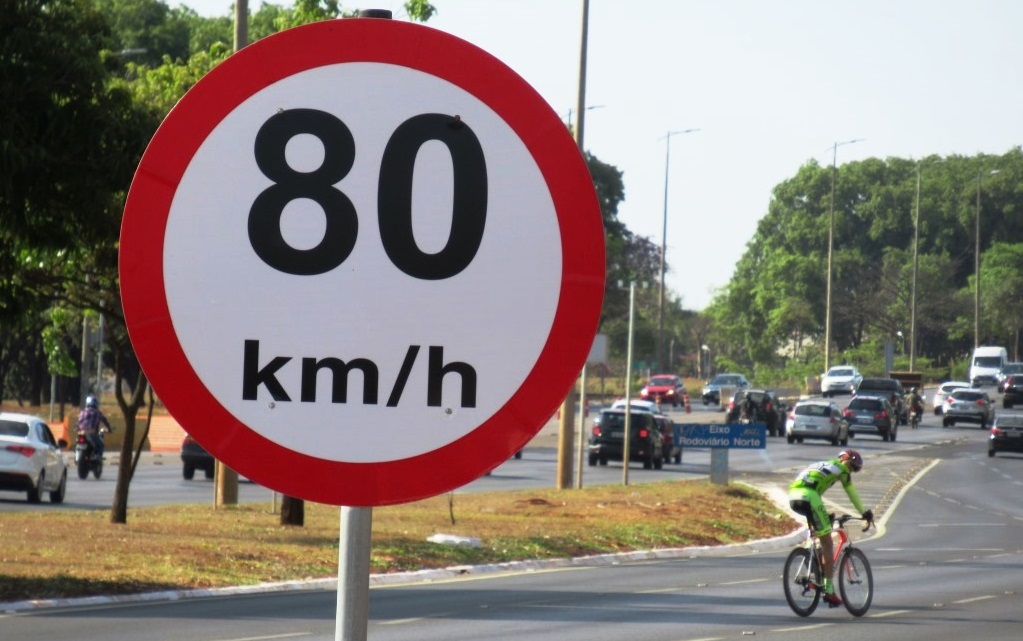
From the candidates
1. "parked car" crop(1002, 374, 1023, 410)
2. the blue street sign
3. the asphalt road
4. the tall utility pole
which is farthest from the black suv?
the asphalt road

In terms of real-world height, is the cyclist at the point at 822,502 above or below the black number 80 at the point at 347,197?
below

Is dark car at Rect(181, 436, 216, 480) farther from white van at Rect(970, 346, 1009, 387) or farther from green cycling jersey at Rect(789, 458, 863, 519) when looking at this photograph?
white van at Rect(970, 346, 1009, 387)

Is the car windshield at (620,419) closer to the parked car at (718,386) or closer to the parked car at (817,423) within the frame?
the parked car at (817,423)

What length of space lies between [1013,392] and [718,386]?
52.8 ft

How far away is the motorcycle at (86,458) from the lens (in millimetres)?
34750

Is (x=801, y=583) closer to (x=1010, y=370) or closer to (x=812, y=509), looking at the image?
(x=812, y=509)

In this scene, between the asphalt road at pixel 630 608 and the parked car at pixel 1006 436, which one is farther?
the parked car at pixel 1006 436

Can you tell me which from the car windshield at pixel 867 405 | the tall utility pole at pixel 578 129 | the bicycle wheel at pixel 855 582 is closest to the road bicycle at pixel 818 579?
the bicycle wheel at pixel 855 582

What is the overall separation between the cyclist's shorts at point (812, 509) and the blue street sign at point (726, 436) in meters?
13.9

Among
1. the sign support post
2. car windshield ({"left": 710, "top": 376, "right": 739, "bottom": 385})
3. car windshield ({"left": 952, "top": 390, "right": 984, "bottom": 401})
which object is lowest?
the sign support post

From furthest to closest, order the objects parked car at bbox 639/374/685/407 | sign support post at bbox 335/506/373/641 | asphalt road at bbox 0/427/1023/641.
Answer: parked car at bbox 639/374/685/407
asphalt road at bbox 0/427/1023/641
sign support post at bbox 335/506/373/641

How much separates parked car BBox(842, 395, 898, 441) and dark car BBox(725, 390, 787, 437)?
2885mm

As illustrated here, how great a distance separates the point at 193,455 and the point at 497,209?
33.4m

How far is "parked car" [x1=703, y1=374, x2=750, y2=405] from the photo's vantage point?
84.5m
